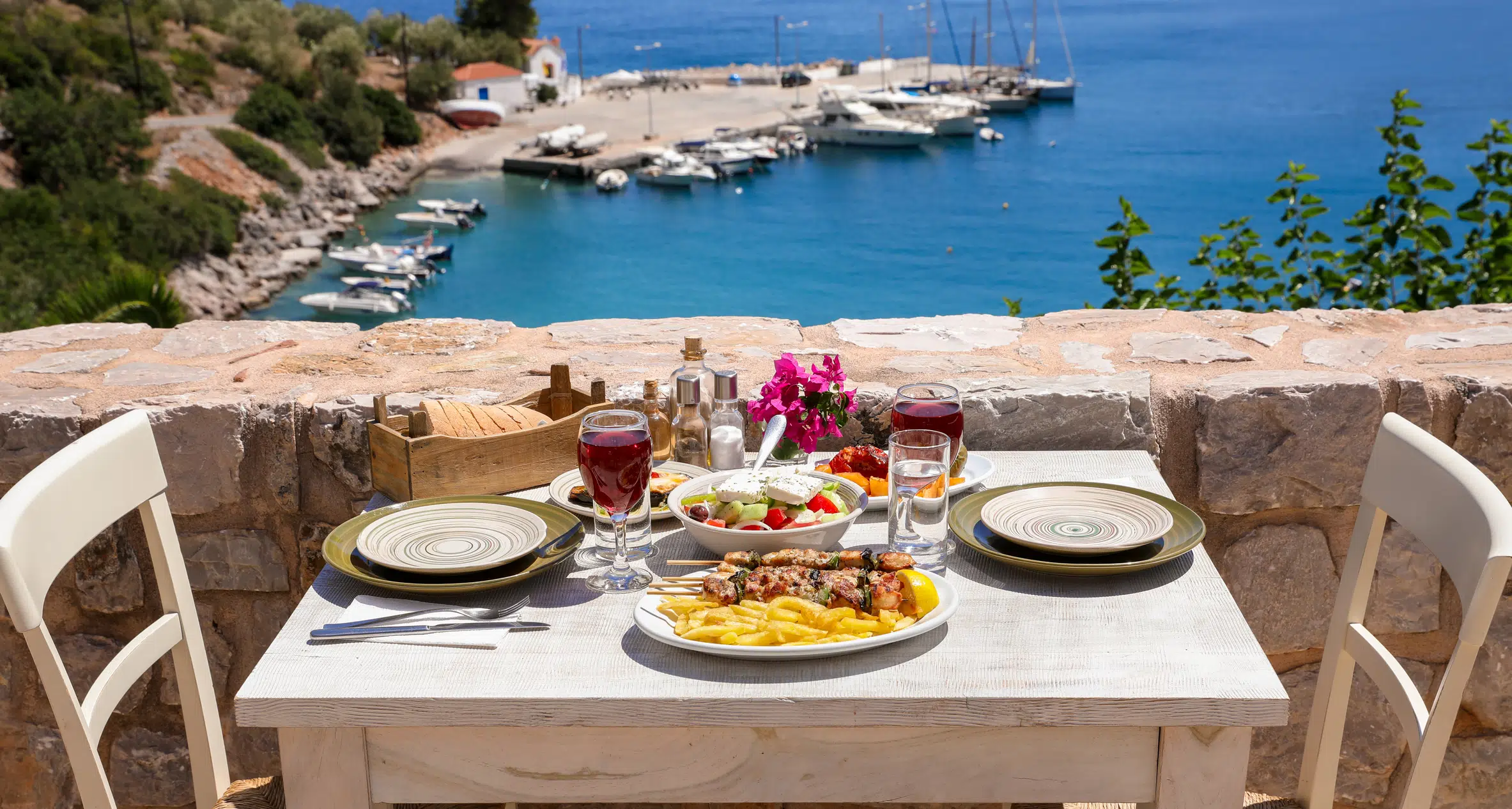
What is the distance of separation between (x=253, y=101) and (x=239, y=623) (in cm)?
3830

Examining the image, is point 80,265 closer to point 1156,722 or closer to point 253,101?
point 253,101

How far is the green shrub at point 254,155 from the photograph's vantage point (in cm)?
3406

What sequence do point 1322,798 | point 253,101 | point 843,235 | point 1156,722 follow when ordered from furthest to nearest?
1. point 843,235
2. point 253,101
3. point 1322,798
4. point 1156,722

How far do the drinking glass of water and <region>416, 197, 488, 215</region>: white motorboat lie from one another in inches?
1534

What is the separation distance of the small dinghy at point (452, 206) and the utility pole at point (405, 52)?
26.3 feet

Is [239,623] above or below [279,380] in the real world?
below

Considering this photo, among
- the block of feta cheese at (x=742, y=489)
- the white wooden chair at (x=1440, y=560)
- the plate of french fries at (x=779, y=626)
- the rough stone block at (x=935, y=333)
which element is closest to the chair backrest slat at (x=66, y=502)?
the plate of french fries at (x=779, y=626)

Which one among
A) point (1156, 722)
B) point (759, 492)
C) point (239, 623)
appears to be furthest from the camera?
point (239, 623)

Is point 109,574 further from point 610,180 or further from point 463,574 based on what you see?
point 610,180

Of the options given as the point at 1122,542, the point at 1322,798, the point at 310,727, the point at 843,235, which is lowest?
the point at 843,235

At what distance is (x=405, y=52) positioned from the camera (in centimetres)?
4891

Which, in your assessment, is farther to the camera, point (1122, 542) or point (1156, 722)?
point (1122, 542)

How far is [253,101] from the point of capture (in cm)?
3669

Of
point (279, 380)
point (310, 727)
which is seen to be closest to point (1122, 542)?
point (310, 727)
